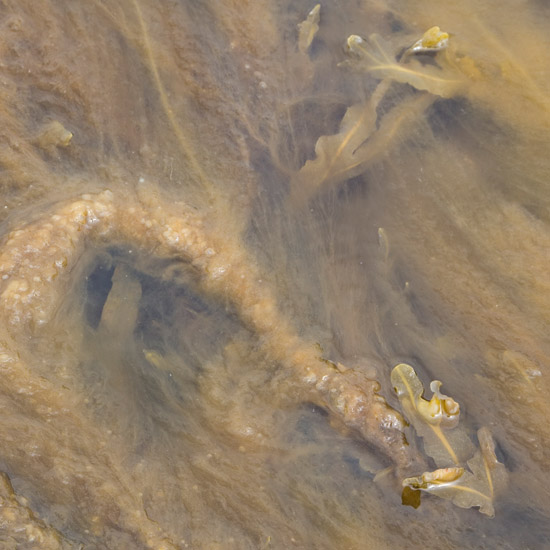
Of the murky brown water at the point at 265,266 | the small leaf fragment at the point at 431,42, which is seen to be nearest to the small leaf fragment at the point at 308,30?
the murky brown water at the point at 265,266

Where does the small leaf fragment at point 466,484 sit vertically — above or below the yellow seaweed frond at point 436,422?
below

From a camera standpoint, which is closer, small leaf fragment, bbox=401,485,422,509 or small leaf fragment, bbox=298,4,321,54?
small leaf fragment, bbox=401,485,422,509

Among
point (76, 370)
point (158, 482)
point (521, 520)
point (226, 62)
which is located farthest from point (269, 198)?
point (521, 520)

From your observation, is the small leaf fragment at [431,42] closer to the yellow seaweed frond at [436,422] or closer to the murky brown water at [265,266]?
the murky brown water at [265,266]

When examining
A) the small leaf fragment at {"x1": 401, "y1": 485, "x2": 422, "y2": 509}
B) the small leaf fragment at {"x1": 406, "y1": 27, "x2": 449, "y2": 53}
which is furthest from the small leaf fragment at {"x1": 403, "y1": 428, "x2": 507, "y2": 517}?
the small leaf fragment at {"x1": 406, "y1": 27, "x2": 449, "y2": 53}

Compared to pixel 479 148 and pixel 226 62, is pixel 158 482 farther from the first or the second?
pixel 479 148

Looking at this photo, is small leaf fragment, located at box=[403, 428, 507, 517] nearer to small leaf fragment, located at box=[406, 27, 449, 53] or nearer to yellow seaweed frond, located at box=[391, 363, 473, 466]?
yellow seaweed frond, located at box=[391, 363, 473, 466]

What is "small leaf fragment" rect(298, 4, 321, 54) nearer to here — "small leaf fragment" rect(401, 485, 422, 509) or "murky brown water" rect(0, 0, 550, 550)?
"murky brown water" rect(0, 0, 550, 550)

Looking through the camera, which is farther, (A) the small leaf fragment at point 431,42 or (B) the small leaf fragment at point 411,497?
(A) the small leaf fragment at point 431,42

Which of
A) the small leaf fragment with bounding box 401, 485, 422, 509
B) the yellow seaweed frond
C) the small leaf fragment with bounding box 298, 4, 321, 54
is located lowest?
the small leaf fragment with bounding box 401, 485, 422, 509

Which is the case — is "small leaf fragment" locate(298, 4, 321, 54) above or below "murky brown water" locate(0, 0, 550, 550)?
above
